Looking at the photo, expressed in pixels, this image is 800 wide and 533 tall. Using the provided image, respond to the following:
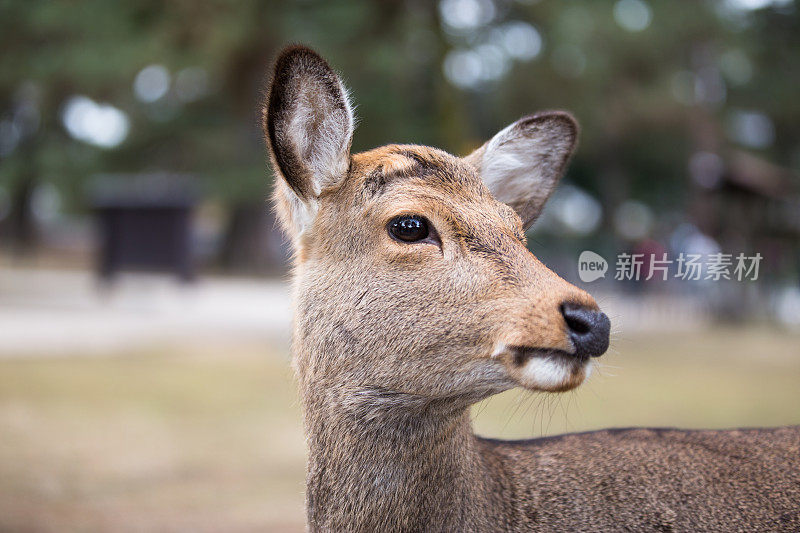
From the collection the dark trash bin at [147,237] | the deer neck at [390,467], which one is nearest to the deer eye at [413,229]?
the deer neck at [390,467]

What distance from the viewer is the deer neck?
210 cm

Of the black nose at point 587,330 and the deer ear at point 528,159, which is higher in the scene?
the deer ear at point 528,159

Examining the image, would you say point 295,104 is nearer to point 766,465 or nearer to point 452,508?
point 452,508

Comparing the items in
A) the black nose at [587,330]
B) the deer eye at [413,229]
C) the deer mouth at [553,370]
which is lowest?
the deer mouth at [553,370]

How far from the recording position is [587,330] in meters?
1.80

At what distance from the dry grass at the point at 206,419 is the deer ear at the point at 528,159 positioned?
634mm

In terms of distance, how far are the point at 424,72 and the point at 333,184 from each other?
15749 mm

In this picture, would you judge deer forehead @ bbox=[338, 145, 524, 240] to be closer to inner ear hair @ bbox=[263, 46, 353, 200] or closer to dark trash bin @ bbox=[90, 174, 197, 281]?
inner ear hair @ bbox=[263, 46, 353, 200]

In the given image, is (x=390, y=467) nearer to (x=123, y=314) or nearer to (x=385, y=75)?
(x=123, y=314)

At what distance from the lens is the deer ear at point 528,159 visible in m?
2.60

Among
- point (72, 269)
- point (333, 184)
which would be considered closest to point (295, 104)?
point (333, 184)

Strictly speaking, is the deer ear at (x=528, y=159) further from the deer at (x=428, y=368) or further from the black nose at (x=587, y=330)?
the black nose at (x=587, y=330)

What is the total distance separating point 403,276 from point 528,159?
0.84m

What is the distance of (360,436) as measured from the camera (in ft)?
6.95
